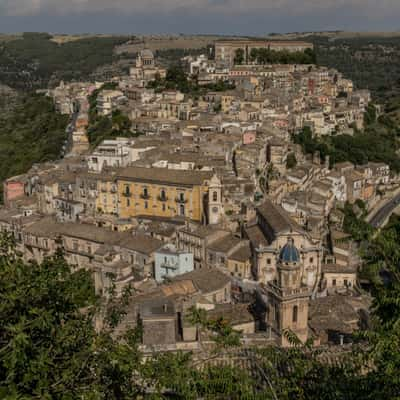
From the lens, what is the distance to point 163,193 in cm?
3322

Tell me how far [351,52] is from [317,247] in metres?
100

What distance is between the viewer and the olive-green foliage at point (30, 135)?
176 feet

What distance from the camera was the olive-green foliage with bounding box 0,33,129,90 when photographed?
12225cm

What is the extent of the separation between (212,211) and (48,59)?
11967cm

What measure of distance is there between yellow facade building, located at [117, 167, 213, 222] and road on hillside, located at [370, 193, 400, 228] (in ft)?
51.8

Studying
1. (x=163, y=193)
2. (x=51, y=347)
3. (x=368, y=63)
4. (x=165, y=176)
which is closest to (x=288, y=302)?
(x=51, y=347)

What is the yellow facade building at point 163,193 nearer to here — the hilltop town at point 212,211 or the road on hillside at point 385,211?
the hilltop town at point 212,211

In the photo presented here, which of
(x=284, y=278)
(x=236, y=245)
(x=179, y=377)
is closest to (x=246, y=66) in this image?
(x=236, y=245)

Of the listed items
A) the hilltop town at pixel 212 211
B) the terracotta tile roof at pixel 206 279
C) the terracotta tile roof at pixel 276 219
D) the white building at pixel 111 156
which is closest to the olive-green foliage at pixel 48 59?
the hilltop town at pixel 212 211

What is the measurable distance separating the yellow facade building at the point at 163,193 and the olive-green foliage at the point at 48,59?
8264 cm

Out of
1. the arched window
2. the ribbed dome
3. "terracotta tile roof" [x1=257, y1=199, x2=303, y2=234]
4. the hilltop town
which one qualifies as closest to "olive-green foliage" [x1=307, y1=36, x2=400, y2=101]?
the hilltop town

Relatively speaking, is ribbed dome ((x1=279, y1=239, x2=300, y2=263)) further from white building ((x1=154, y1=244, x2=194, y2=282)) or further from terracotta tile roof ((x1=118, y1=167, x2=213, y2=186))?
terracotta tile roof ((x1=118, y1=167, x2=213, y2=186))

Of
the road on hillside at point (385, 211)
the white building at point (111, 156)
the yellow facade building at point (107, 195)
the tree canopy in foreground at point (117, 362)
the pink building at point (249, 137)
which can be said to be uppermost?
the tree canopy in foreground at point (117, 362)

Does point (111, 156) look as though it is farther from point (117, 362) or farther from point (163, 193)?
point (117, 362)
